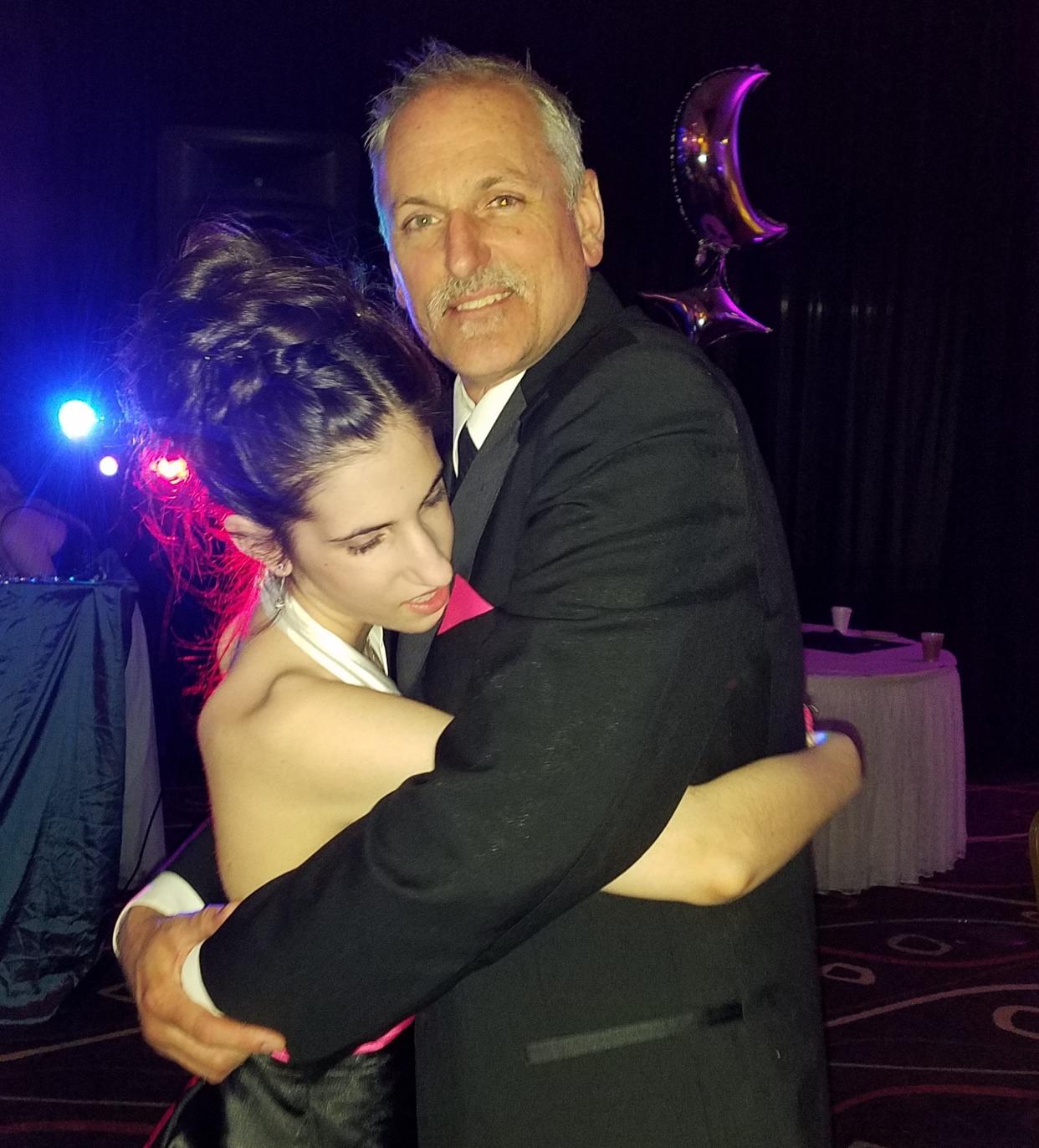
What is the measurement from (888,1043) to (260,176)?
145 inches

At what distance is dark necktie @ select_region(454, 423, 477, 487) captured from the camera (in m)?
1.37

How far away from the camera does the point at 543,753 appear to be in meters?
0.89

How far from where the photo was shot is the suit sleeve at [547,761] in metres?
0.88

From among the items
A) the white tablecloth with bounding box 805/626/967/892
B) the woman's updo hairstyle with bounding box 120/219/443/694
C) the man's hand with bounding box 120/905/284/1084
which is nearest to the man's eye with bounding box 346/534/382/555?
the woman's updo hairstyle with bounding box 120/219/443/694

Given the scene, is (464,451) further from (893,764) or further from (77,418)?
(77,418)

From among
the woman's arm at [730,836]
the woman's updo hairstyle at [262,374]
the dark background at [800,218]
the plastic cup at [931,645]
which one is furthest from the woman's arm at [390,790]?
the dark background at [800,218]

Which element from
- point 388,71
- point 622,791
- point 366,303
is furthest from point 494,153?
point 388,71

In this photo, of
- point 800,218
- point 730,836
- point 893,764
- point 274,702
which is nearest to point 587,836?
point 730,836

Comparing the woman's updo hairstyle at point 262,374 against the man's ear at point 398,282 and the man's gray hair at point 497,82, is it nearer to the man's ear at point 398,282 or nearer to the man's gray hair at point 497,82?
the man's ear at point 398,282

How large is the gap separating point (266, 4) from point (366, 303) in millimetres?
5151

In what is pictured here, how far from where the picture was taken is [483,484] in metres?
1.22

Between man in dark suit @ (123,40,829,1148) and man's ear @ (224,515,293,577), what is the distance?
20 centimetres

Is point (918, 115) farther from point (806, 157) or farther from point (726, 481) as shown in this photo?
point (726, 481)

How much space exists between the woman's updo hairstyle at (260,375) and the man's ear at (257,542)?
14mm
